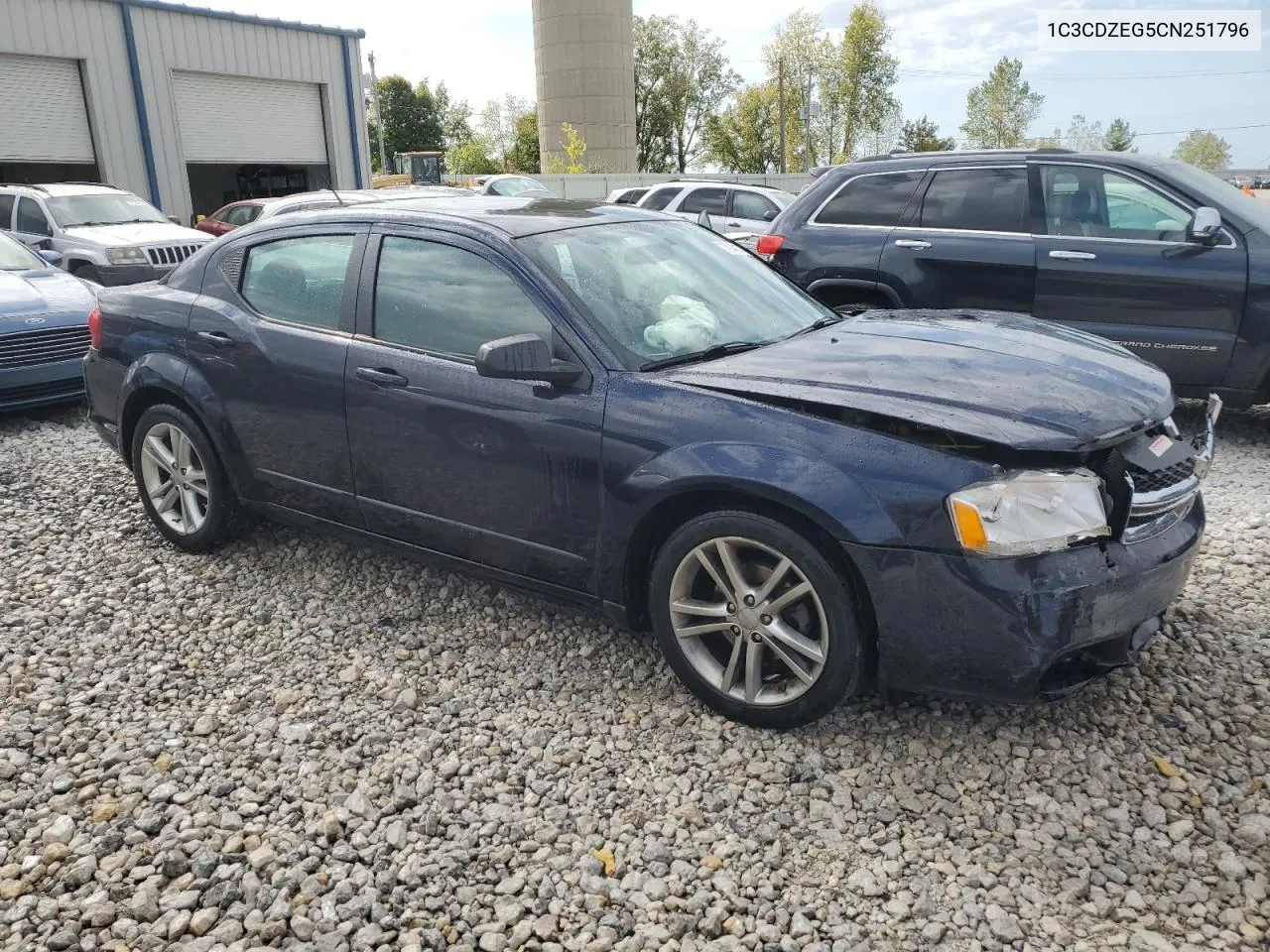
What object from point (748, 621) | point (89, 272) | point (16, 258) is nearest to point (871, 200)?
point (748, 621)

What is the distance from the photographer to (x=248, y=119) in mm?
24469

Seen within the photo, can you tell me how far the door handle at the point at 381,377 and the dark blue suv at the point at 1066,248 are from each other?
3.36 meters

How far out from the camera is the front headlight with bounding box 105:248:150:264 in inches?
496

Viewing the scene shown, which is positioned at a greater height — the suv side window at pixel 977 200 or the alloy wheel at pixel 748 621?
the suv side window at pixel 977 200

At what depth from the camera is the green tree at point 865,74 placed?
60.1 m

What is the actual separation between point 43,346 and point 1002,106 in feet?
216

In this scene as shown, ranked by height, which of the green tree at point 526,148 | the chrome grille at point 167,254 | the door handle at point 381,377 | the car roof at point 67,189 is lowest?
the chrome grille at point 167,254

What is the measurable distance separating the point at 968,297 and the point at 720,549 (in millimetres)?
4143

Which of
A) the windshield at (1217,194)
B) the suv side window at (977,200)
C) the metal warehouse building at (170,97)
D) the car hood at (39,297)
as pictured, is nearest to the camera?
the windshield at (1217,194)

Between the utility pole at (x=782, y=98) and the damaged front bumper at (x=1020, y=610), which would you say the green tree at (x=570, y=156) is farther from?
the damaged front bumper at (x=1020, y=610)

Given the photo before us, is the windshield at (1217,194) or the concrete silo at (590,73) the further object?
the concrete silo at (590,73)

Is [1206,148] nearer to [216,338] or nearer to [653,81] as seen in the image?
[653,81]

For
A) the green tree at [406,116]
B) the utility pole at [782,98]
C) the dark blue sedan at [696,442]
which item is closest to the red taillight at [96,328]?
the dark blue sedan at [696,442]

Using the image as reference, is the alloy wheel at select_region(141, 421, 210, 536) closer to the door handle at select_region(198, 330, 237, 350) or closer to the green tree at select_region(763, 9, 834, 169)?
the door handle at select_region(198, 330, 237, 350)
